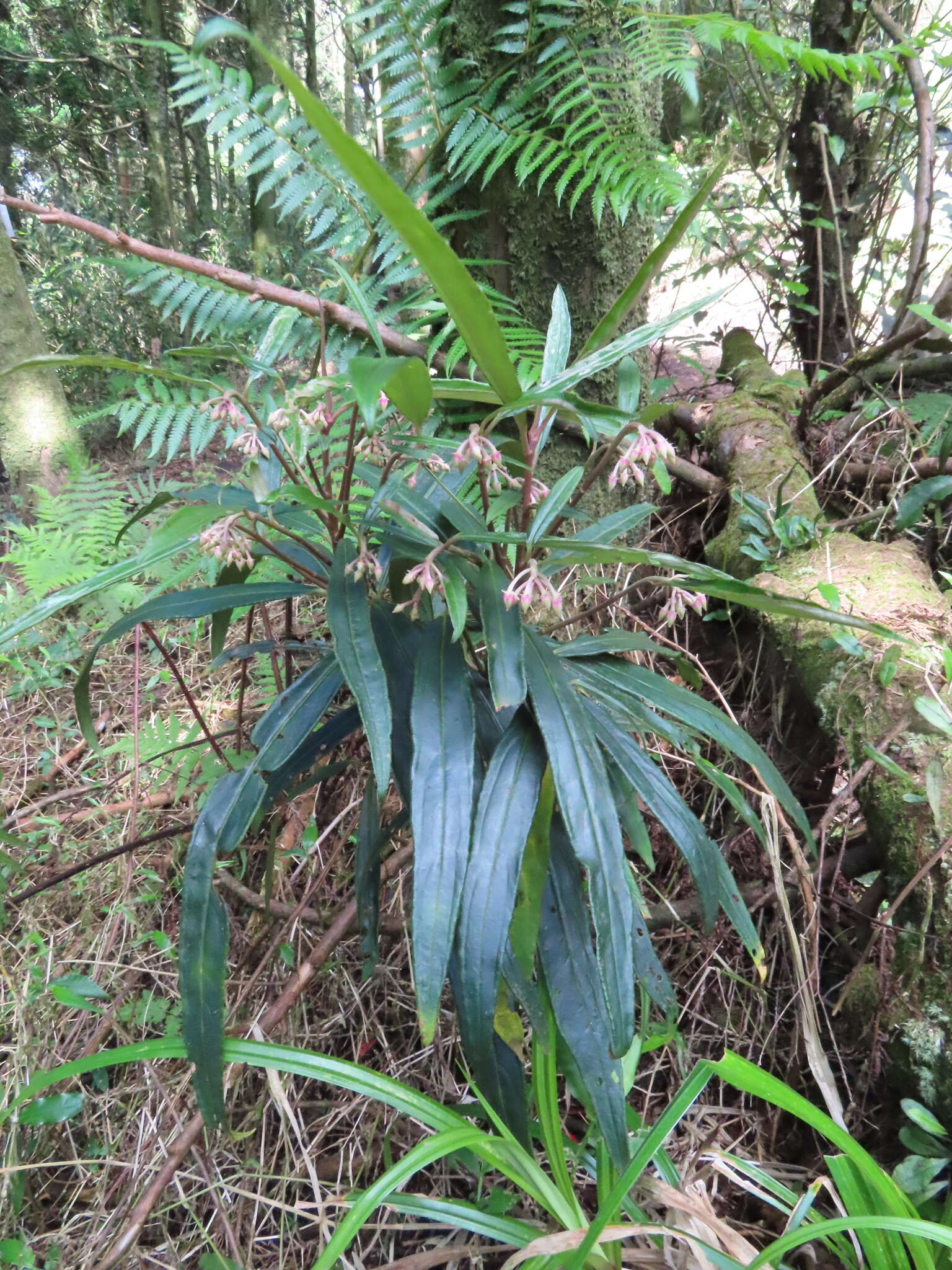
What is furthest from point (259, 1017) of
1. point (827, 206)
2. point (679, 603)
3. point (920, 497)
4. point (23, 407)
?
point (827, 206)

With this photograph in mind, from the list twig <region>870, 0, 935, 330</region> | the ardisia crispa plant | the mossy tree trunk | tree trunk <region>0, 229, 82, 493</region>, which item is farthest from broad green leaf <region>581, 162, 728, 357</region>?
tree trunk <region>0, 229, 82, 493</region>

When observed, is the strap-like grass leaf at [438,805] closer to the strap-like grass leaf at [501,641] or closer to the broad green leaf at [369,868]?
the strap-like grass leaf at [501,641]

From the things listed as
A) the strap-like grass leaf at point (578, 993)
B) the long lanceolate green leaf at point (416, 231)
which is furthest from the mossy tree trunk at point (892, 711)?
the long lanceolate green leaf at point (416, 231)

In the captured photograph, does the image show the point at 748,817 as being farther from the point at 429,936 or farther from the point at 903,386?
the point at 903,386

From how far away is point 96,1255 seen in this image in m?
0.91

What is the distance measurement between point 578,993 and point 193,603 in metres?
0.65

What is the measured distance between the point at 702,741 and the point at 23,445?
2628 millimetres

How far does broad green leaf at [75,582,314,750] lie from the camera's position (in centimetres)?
78

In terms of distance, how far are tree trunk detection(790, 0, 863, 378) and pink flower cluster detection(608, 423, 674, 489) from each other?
193 cm

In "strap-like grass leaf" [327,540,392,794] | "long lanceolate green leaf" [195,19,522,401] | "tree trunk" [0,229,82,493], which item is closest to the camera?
"long lanceolate green leaf" [195,19,522,401]

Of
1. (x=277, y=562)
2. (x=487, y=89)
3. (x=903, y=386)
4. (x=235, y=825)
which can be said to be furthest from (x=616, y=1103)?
(x=903, y=386)

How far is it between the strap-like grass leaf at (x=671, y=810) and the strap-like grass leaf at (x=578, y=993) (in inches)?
4.2

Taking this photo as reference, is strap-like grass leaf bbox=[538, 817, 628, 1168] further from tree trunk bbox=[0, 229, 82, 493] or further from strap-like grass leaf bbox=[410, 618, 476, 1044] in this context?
tree trunk bbox=[0, 229, 82, 493]

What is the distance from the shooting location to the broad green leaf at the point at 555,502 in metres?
0.78
